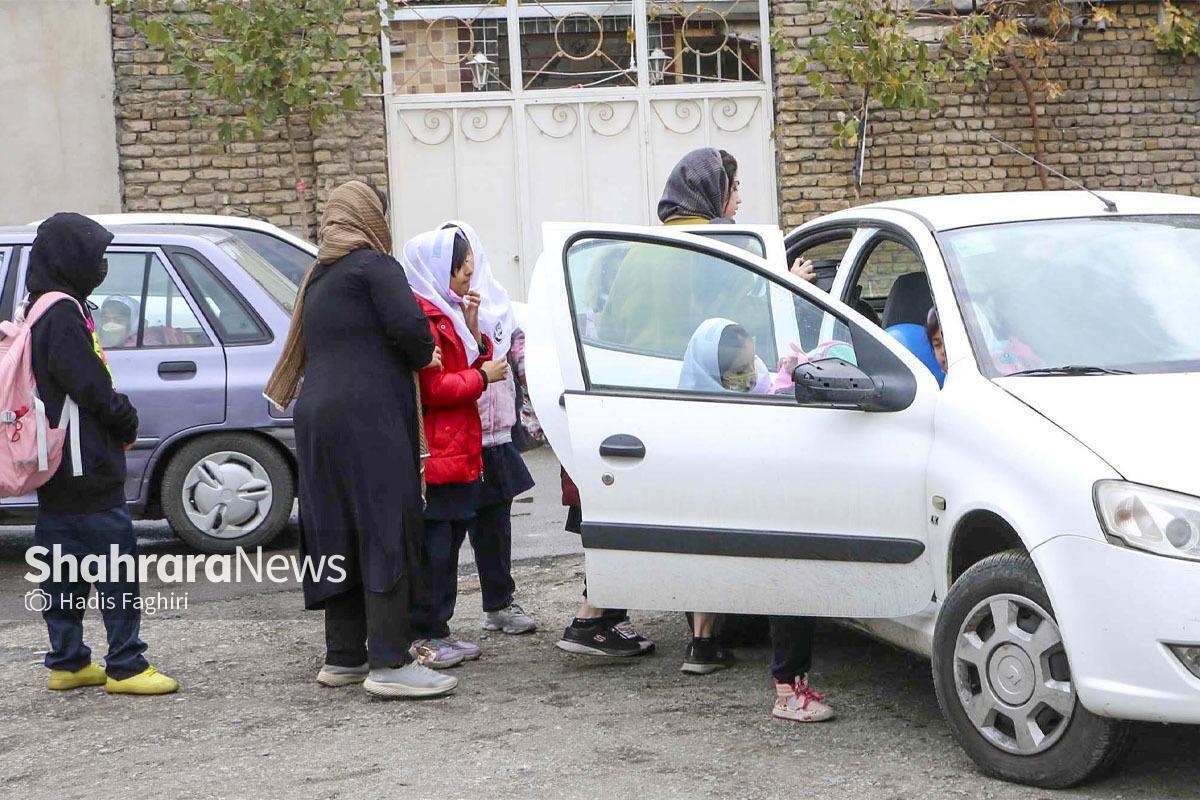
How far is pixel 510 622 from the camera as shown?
249 inches

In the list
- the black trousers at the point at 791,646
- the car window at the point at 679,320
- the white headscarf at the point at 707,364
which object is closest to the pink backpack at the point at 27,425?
the car window at the point at 679,320

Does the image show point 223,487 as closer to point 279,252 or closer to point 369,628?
point 279,252

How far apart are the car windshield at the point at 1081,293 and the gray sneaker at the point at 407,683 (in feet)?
6.78

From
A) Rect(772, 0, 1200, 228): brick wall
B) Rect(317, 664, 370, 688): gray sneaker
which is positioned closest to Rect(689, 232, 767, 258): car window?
Rect(317, 664, 370, 688): gray sneaker

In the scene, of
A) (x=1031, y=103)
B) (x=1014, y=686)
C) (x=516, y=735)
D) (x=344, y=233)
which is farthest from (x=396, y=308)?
(x=1031, y=103)

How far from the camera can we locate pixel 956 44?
1346 cm

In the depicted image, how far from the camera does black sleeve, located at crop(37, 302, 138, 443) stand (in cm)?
532

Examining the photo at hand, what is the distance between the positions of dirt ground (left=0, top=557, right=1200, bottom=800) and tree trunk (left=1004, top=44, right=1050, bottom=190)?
9.12m

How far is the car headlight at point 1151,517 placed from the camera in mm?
3785

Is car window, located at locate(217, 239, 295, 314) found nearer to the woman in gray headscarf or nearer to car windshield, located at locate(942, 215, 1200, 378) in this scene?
the woman in gray headscarf

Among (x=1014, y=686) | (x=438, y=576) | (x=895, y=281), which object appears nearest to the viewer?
(x=1014, y=686)

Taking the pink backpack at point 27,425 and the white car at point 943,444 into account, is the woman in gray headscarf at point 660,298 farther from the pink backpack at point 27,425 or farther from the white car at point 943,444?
the pink backpack at point 27,425

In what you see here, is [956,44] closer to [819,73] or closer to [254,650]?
[819,73]

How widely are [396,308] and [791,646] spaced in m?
1.61
